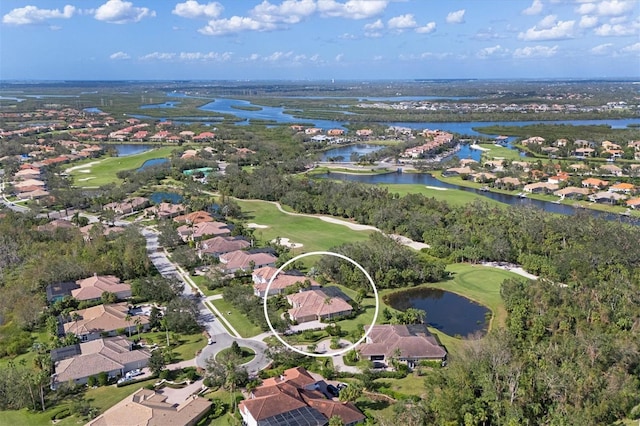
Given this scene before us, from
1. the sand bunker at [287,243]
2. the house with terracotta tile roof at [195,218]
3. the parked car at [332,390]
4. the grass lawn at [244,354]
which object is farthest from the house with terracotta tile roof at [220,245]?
the parked car at [332,390]

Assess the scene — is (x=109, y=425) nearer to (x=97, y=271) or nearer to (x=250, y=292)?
(x=250, y=292)

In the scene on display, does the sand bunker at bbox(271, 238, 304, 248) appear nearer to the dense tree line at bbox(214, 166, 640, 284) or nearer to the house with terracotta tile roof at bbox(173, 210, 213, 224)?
the house with terracotta tile roof at bbox(173, 210, 213, 224)

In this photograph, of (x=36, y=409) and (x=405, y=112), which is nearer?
(x=36, y=409)

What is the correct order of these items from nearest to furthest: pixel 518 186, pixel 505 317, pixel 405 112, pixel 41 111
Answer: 1. pixel 505 317
2. pixel 518 186
3. pixel 41 111
4. pixel 405 112

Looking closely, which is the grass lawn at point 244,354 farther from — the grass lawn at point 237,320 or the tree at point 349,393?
the tree at point 349,393

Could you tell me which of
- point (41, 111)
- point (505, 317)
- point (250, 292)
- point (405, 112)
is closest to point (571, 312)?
point (505, 317)

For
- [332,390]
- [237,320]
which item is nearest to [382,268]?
[237,320]
